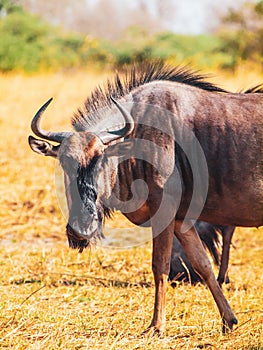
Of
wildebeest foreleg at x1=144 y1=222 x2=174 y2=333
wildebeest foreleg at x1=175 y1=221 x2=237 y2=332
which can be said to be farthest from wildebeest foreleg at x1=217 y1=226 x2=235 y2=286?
wildebeest foreleg at x1=144 y1=222 x2=174 y2=333

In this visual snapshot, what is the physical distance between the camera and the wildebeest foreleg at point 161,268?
456cm

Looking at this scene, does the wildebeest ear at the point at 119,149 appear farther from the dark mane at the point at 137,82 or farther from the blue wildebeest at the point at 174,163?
the dark mane at the point at 137,82

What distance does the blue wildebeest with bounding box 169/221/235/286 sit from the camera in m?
6.00

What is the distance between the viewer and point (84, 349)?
402 centimetres

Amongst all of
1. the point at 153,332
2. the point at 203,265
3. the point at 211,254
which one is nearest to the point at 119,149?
the point at 203,265

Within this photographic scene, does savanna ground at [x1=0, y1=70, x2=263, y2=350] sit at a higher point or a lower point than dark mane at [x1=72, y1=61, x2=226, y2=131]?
lower

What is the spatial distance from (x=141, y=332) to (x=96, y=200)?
906mm

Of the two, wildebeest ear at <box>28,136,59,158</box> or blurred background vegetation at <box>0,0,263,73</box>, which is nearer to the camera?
wildebeest ear at <box>28,136,59,158</box>

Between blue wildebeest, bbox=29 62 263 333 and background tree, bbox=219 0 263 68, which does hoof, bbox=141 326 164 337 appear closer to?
blue wildebeest, bbox=29 62 263 333

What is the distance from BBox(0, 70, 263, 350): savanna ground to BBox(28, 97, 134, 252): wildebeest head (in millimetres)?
620

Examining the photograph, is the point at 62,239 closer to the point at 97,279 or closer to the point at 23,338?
the point at 97,279

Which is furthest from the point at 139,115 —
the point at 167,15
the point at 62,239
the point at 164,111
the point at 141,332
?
the point at 167,15

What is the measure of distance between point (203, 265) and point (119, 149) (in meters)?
1.01

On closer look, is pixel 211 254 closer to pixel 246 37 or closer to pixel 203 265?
pixel 203 265
